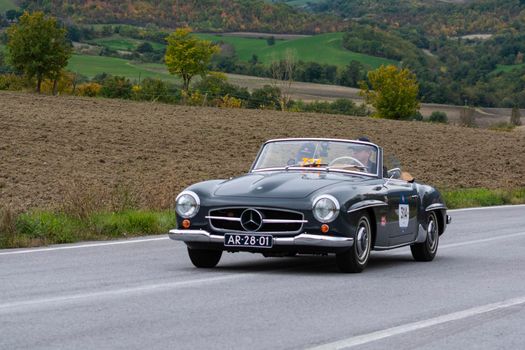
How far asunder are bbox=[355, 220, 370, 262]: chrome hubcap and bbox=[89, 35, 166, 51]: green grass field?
142756 millimetres

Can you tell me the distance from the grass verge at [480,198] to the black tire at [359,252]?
1522 centimetres

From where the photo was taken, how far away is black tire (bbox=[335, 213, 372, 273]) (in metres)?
12.5

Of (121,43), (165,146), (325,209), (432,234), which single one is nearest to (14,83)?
(165,146)

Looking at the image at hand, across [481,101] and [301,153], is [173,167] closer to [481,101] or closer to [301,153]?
[301,153]

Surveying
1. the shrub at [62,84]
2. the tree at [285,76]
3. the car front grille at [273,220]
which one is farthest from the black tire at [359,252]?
the tree at [285,76]

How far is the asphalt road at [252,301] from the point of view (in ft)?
26.8

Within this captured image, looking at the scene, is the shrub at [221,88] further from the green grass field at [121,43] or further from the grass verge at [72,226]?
the grass verge at [72,226]

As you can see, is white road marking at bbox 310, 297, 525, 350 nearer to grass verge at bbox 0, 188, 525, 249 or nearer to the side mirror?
the side mirror

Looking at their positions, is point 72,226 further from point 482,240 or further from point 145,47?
point 145,47

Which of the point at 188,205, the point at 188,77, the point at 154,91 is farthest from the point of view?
the point at 188,77

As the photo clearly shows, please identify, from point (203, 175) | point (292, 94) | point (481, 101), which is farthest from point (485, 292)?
point (481, 101)

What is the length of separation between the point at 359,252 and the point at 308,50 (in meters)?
148

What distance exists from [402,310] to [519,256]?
599 centimetres

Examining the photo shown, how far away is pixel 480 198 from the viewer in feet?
99.1
